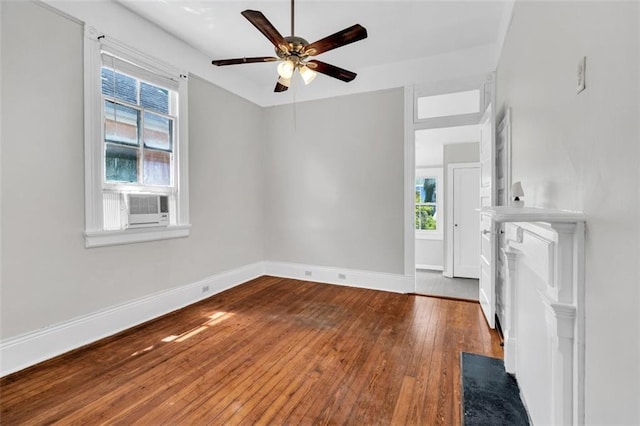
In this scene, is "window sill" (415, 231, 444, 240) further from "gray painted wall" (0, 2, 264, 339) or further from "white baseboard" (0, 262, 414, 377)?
"gray painted wall" (0, 2, 264, 339)

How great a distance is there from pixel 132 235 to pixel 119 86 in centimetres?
149

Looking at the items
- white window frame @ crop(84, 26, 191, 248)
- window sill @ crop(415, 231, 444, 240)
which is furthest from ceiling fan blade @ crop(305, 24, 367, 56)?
window sill @ crop(415, 231, 444, 240)

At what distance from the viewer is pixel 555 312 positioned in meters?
1.20

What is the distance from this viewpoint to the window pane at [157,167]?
10.9 feet

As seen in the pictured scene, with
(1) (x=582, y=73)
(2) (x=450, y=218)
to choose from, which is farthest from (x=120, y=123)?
(2) (x=450, y=218)

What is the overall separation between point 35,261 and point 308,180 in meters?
3.32

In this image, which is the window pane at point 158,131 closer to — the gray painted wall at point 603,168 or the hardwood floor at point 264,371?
the hardwood floor at point 264,371

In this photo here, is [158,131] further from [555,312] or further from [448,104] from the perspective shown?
[555,312]

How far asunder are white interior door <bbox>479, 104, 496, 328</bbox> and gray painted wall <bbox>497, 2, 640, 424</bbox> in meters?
1.53

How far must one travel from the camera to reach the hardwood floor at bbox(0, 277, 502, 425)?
1.85 meters

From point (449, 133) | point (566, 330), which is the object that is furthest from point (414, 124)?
point (566, 330)

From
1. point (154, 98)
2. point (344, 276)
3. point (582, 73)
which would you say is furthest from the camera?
point (344, 276)

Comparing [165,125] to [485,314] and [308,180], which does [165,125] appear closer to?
[308,180]

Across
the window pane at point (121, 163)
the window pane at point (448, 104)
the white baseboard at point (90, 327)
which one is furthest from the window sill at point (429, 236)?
the window pane at point (121, 163)
